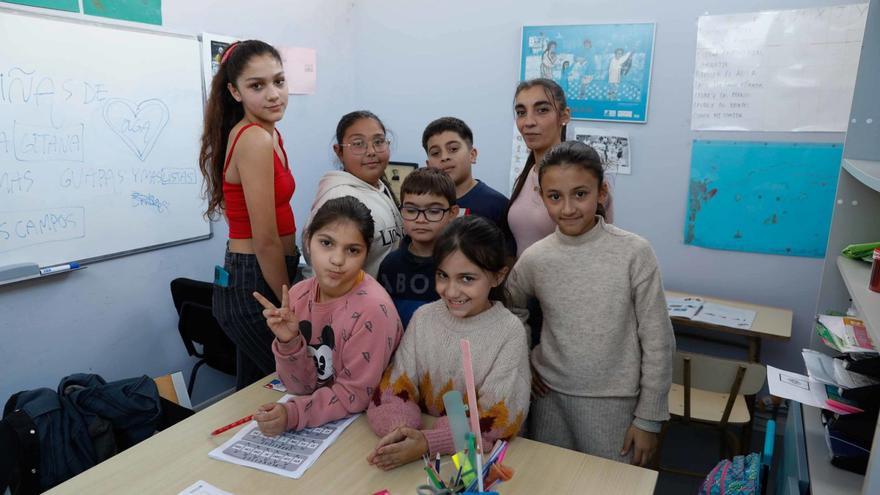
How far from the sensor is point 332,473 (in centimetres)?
120

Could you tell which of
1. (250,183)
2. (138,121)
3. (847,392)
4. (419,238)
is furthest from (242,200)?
(847,392)

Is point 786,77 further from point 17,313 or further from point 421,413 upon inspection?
point 17,313

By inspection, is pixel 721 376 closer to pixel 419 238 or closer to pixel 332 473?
pixel 419 238

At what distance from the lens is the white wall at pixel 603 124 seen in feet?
9.46

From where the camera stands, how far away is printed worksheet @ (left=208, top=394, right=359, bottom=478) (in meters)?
1.22

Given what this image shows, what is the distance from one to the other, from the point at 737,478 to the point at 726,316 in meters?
1.44


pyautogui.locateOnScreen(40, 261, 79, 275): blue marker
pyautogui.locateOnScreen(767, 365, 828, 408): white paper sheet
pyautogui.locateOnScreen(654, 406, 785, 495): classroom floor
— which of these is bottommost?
pyautogui.locateOnScreen(654, 406, 785, 495): classroom floor

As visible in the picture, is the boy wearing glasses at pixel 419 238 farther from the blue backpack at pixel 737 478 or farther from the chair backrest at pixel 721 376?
the chair backrest at pixel 721 376

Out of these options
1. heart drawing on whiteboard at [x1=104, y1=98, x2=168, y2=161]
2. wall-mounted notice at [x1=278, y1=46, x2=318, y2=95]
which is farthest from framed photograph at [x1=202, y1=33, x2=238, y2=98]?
wall-mounted notice at [x1=278, y1=46, x2=318, y2=95]

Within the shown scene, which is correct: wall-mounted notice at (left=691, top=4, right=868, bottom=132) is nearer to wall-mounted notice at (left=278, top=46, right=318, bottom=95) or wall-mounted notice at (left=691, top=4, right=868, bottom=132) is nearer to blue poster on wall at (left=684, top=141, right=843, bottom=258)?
blue poster on wall at (left=684, top=141, right=843, bottom=258)

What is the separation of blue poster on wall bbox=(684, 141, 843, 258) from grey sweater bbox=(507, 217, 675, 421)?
175 cm

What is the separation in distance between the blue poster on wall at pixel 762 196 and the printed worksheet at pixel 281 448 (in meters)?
2.32

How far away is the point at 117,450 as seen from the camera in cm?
197

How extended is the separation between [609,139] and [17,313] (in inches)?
111
